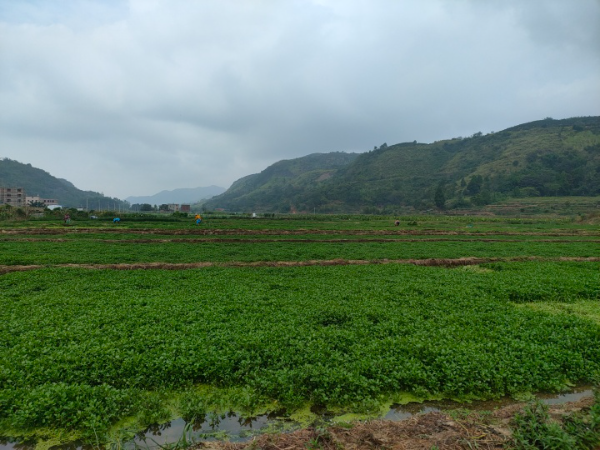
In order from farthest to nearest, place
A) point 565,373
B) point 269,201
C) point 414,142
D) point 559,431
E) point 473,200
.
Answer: point 414,142, point 269,201, point 473,200, point 565,373, point 559,431

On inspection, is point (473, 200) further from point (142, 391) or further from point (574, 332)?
point (142, 391)

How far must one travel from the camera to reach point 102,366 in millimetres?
6965

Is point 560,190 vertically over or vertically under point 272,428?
over

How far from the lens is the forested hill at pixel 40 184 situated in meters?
150

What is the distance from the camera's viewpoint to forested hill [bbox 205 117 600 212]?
363 feet

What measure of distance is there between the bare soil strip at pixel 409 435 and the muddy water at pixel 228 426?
16.7 inches

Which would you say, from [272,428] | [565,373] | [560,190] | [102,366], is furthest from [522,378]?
[560,190]

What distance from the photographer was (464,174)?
13988 centimetres

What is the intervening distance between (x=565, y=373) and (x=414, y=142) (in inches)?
7955

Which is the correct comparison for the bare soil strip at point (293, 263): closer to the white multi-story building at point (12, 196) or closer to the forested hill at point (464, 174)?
the forested hill at point (464, 174)

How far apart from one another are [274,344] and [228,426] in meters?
2.42

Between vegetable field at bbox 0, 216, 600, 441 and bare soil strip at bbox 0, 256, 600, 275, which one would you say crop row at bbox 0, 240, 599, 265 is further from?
vegetable field at bbox 0, 216, 600, 441

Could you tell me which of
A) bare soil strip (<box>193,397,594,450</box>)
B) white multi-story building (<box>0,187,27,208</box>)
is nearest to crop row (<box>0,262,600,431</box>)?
bare soil strip (<box>193,397,594,450</box>)

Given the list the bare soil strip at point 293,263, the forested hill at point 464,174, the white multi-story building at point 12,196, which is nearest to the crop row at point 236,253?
the bare soil strip at point 293,263
